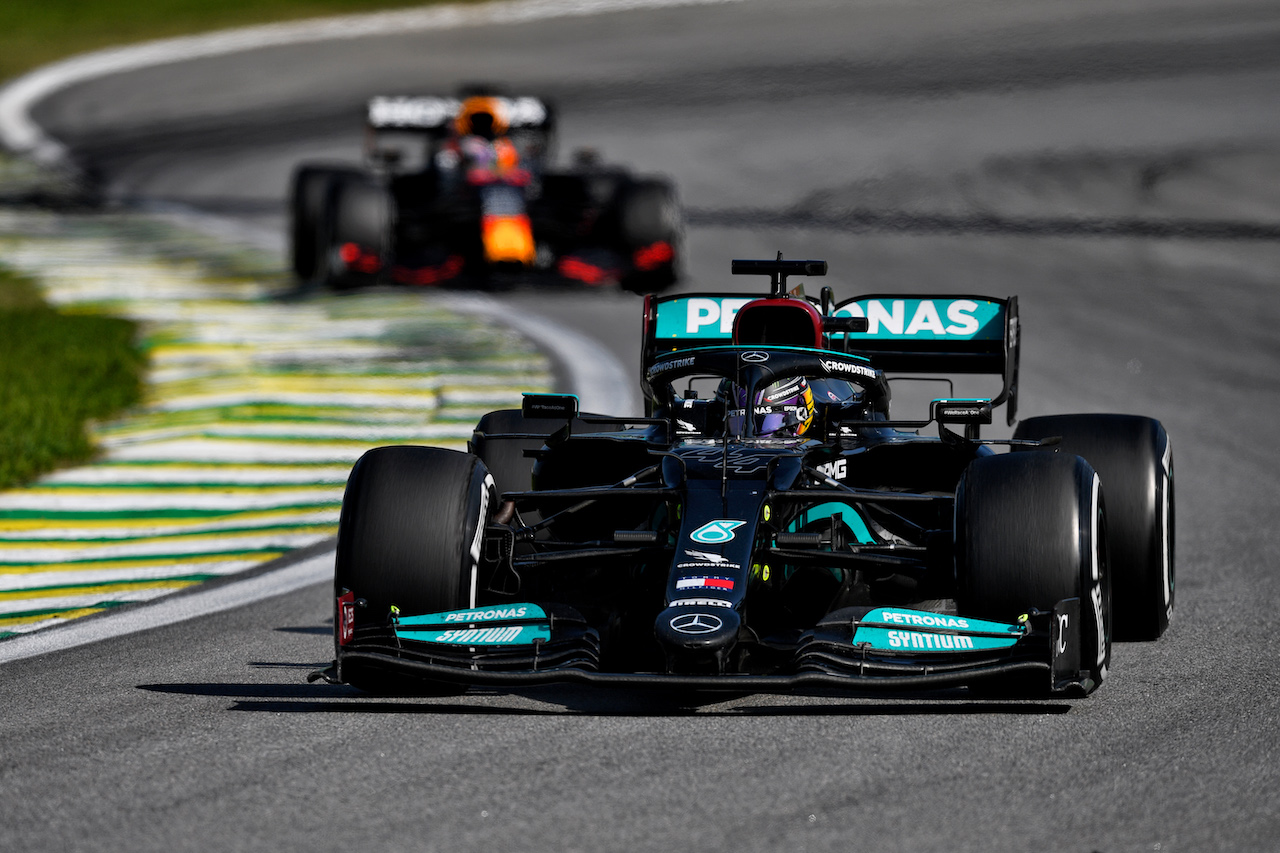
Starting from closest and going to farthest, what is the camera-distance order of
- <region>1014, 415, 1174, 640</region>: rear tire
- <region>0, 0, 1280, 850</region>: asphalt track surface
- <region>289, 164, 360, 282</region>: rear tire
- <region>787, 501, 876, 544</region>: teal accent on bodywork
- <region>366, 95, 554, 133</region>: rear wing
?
1. <region>0, 0, 1280, 850</region>: asphalt track surface
2. <region>787, 501, 876, 544</region>: teal accent on bodywork
3. <region>1014, 415, 1174, 640</region>: rear tire
4. <region>289, 164, 360, 282</region>: rear tire
5. <region>366, 95, 554, 133</region>: rear wing

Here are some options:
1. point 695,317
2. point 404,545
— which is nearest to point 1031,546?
point 404,545

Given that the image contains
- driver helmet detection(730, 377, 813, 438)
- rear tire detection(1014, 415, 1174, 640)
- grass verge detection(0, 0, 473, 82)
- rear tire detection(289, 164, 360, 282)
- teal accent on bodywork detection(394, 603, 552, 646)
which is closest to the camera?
teal accent on bodywork detection(394, 603, 552, 646)

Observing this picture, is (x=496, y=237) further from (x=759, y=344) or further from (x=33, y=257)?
(x=759, y=344)

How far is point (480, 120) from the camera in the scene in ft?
59.4

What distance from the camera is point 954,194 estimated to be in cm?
2197

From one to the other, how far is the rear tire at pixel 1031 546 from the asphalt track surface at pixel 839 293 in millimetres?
306

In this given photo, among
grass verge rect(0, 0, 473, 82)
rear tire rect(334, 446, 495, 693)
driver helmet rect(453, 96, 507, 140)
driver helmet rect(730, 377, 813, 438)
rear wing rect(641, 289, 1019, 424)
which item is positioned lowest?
rear tire rect(334, 446, 495, 693)

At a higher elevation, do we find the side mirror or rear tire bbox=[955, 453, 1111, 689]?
the side mirror

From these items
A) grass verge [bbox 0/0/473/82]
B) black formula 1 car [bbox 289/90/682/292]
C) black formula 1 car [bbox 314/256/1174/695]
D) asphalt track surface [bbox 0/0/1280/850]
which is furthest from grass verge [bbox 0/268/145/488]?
grass verge [bbox 0/0/473/82]

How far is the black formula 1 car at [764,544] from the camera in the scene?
19.2 ft

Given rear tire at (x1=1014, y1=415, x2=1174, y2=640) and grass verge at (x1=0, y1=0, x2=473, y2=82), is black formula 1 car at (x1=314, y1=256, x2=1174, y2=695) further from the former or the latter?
grass verge at (x1=0, y1=0, x2=473, y2=82)

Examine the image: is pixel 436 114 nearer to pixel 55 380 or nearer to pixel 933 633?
pixel 55 380

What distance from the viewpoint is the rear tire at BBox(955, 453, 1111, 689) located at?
6.03 meters

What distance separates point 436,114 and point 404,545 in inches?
503
